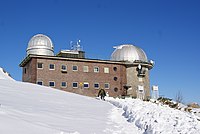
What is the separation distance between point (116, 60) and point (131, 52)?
2.71m

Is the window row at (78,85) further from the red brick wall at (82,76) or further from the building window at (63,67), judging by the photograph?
the building window at (63,67)

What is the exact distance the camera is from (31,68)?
3588 cm

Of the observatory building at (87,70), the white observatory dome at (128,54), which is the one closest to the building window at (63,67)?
the observatory building at (87,70)

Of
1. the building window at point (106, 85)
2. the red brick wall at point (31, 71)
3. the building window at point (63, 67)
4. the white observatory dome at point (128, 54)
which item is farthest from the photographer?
the white observatory dome at point (128, 54)

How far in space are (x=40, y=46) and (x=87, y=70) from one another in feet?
29.0

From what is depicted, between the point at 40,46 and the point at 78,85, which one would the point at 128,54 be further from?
the point at 40,46

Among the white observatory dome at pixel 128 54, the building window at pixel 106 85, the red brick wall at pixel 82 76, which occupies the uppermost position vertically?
the white observatory dome at pixel 128 54

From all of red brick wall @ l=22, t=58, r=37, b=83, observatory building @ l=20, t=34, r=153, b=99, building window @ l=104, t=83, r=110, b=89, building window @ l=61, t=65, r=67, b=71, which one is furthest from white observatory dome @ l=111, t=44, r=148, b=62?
red brick wall @ l=22, t=58, r=37, b=83

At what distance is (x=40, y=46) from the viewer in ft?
134

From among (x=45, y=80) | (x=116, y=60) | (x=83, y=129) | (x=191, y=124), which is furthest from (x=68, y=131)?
(x=116, y=60)

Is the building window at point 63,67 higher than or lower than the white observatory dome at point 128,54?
lower

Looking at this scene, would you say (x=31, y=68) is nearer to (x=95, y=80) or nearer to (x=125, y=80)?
(x=95, y=80)

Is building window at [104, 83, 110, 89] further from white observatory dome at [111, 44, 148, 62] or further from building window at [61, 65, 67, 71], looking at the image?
building window at [61, 65, 67, 71]

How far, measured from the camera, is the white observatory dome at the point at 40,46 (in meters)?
40.7
